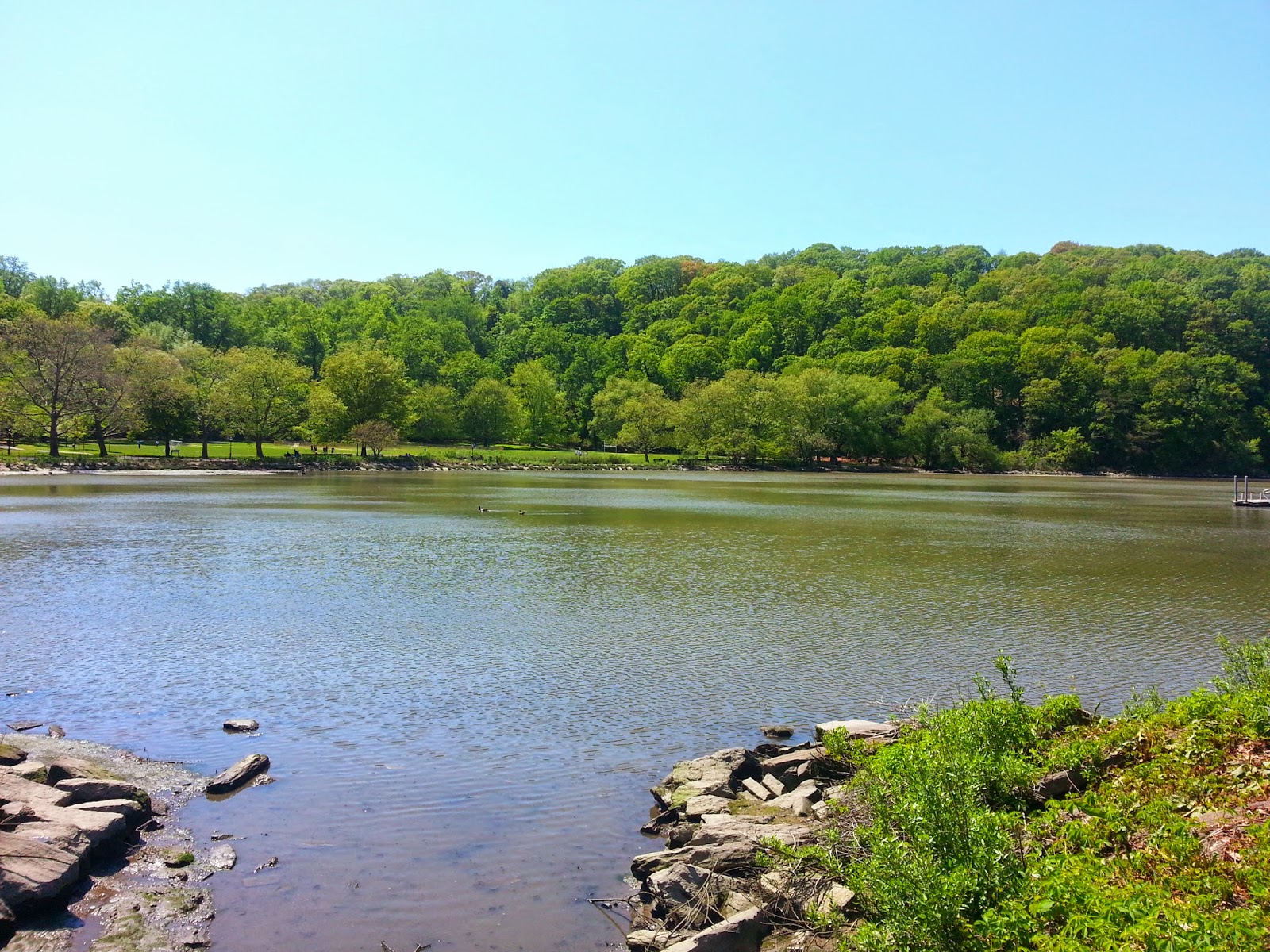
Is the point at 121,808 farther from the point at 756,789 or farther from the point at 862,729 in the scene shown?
the point at 862,729

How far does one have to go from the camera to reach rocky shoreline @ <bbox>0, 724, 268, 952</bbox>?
7770 millimetres

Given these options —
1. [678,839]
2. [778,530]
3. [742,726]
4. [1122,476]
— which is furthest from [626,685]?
[1122,476]

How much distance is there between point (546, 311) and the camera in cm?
18225

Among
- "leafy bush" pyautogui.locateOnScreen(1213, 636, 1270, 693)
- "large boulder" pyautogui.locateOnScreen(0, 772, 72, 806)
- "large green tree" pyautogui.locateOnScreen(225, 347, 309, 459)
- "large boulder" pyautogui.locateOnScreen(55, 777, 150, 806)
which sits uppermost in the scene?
"large green tree" pyautogui.locateOnScreen(225, 347, 309, 459)

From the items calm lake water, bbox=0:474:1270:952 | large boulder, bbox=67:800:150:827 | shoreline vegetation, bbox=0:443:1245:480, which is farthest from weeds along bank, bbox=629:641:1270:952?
shoreline vegetation, bbox=0:443:1245:480

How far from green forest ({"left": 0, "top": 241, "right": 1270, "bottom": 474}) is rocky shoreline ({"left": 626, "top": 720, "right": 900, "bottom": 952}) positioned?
8539 centimetres

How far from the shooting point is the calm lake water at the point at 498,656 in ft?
30.5

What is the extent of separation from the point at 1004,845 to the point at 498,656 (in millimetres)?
12365

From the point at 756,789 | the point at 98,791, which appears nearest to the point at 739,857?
the point at 756,789

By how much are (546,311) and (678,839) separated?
178 m

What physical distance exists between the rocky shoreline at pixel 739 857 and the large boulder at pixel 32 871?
512cm

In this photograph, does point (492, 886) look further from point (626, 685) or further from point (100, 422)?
point (100, 422)

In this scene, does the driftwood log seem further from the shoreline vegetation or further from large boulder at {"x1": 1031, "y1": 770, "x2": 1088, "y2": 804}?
the shoreline vegetation

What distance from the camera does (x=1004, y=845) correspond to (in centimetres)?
696
